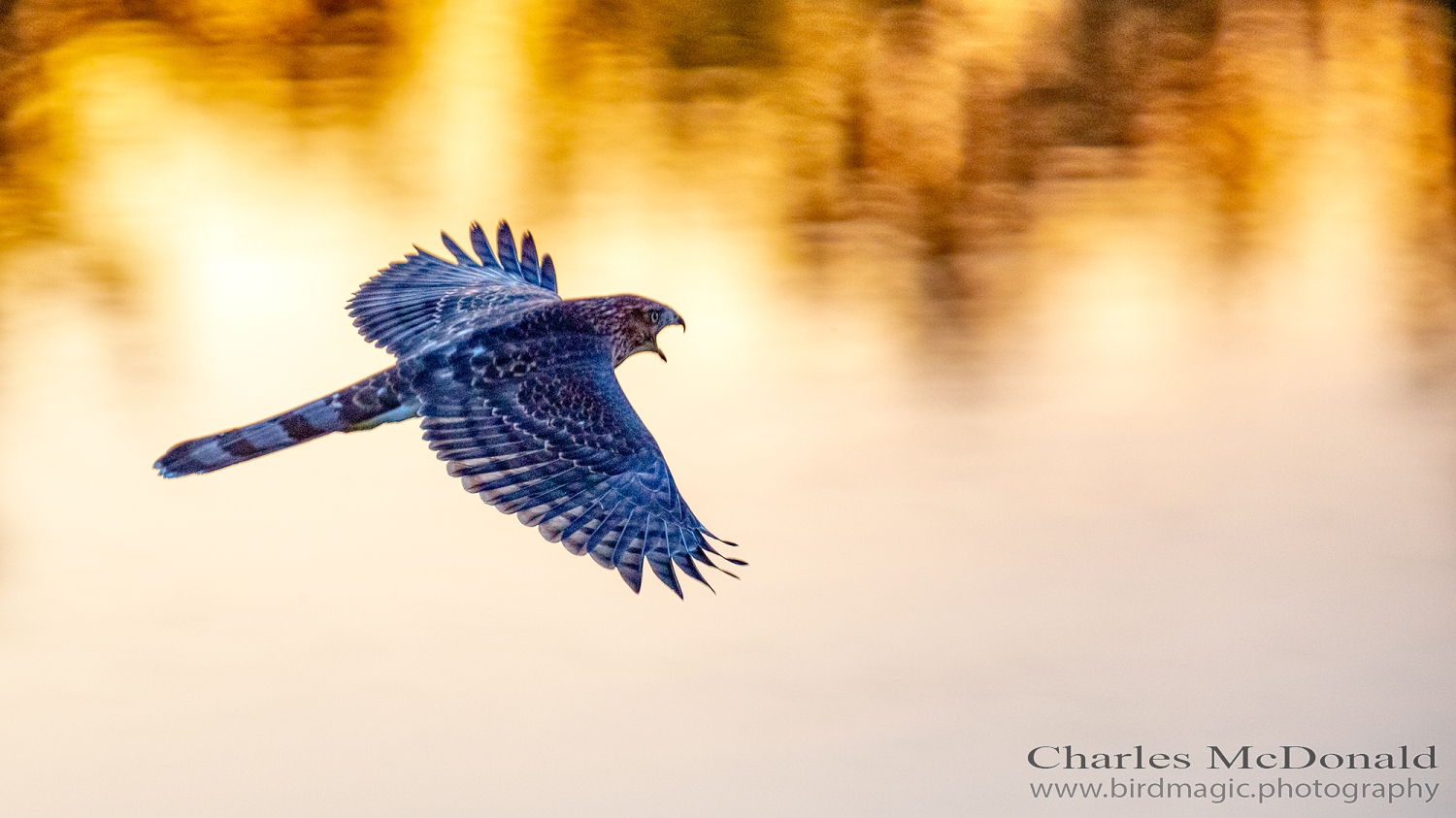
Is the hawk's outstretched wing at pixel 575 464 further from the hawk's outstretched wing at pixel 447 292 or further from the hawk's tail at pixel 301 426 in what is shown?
the hawk's outstretched wing at pixel 447 292

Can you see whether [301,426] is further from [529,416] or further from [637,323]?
[637,323]

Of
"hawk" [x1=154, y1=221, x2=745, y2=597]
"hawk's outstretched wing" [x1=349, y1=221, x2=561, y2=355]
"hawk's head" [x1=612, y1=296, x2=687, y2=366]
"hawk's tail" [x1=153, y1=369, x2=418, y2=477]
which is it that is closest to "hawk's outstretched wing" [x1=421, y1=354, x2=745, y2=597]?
"hawk" [x1=154, y1=221, x2=745, y2=597]

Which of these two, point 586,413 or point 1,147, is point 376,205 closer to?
point 1,147

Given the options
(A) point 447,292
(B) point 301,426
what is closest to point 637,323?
(A) point 447,292

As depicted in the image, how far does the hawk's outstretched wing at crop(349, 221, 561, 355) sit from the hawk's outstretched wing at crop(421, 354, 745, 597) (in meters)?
0.43

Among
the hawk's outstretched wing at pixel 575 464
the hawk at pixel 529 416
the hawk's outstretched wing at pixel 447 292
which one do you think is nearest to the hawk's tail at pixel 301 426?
the hawk at pixel 529 416

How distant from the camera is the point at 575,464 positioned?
3.34 meters

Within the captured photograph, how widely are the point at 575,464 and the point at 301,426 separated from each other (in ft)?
2.65

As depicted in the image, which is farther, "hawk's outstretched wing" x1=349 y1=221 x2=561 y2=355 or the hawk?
"hawk's outstretched wing" x1=349 y1=221 x2=561 y2=355

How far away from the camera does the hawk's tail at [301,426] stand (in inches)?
143

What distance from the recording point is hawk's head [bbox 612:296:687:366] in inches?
151

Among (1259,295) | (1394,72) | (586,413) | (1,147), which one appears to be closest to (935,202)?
(1259,295)

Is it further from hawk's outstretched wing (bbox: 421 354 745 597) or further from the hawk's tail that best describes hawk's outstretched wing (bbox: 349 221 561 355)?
hawk's outstretched wing (bbox: 421 354 745 597)

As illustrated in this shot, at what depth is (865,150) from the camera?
618cm
